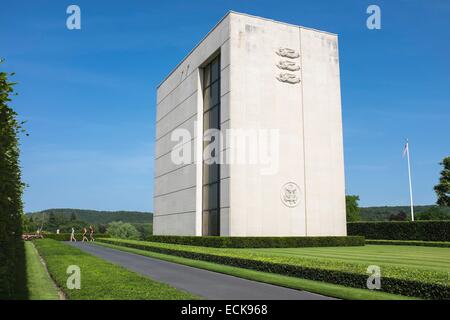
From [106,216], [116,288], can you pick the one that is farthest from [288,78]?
[106,216]

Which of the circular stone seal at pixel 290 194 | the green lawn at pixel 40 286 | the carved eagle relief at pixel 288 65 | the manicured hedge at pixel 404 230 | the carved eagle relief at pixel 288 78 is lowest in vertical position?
the green lawn at pixel 40 286

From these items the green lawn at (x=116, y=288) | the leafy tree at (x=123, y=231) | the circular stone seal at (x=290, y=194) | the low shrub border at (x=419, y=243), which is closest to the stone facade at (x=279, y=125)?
the circular stone seal at (x=290, y=194)

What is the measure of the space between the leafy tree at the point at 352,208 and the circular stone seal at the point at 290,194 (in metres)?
70.3

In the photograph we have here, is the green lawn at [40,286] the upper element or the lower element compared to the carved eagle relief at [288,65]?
lower

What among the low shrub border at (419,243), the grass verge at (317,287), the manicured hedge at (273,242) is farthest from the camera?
the low shrub border at (419,243)

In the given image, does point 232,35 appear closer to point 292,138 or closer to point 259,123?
point 259,123

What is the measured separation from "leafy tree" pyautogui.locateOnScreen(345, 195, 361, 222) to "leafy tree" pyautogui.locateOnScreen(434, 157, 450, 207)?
37.9 m

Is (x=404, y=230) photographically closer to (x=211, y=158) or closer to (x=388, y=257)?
(x=211, y=158)

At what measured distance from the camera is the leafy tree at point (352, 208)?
103 meters

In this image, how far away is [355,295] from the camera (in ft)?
38.2

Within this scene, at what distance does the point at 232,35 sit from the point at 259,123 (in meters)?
7.72

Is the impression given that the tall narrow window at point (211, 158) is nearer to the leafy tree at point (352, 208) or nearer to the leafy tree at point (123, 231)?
the leafy tree at point (123, 231)

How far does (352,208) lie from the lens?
103812mm

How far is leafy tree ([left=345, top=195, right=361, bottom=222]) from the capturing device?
103 m
